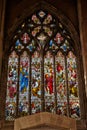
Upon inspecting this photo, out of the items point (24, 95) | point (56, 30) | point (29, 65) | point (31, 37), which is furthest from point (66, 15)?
point (24, 95)

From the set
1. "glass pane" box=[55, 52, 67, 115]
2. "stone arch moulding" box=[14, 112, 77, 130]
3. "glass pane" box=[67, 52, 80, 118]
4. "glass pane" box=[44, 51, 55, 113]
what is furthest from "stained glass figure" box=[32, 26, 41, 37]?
"stone arch moulding" box=[14, 112, 77, 130]

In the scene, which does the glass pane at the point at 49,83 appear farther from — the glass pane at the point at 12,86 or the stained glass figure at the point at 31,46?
the glass pane at the point at 12,86

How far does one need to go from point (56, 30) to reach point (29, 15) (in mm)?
1159

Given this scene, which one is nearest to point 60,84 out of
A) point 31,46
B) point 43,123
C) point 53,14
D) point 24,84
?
point 24,84

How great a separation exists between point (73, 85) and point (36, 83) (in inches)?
47.7

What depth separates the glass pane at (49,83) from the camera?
9.98 metres

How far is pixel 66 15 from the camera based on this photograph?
38.1 ft

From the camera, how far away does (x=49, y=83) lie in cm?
1041

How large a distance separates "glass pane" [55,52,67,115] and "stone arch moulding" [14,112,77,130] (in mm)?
2838

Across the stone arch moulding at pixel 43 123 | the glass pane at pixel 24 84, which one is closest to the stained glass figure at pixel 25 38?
the glass pane at pixel 24 84

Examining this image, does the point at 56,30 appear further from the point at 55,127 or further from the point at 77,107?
the point at 55,127

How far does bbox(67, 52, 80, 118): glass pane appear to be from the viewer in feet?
32.5

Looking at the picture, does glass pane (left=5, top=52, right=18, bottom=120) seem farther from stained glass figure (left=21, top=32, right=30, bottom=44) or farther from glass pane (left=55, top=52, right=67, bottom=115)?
glass pane (left=55, top=52, right=67, bottom=115)

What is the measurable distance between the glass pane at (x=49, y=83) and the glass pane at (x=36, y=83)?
222mm
